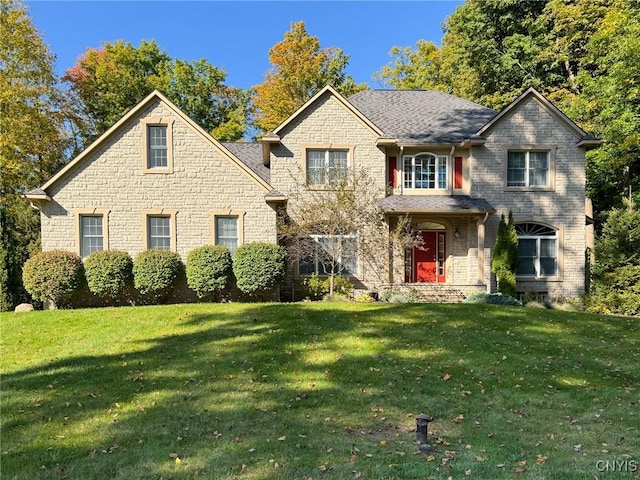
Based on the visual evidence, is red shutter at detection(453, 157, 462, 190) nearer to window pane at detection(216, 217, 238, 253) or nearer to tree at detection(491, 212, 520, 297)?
tree at detection(491, 212, 520, 297)

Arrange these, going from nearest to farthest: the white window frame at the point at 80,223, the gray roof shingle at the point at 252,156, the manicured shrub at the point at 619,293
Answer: the white window frame at the point at 80,223 → the manicured shrub at the point at 619,293 → the gray roof shingle at the point at 252,156

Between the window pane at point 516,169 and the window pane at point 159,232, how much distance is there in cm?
1323

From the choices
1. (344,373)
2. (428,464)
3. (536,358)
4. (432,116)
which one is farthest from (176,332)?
(432,116)

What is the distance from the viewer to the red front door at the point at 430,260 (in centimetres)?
1652

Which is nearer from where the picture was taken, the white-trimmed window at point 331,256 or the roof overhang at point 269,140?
the white-trimmed window at point 331,256

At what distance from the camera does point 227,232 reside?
47.2ft

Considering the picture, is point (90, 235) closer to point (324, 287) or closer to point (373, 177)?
point (324, 287)

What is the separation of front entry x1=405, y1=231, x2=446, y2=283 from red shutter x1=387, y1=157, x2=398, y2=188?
2365 millimetres

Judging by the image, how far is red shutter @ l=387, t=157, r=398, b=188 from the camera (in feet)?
53.1

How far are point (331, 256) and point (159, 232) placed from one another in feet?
20.5

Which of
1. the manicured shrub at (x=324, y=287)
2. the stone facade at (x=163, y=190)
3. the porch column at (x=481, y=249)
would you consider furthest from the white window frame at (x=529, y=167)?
the stone facade at (x=163, y=190)

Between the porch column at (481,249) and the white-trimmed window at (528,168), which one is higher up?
the white-trimmed window at (528,168)

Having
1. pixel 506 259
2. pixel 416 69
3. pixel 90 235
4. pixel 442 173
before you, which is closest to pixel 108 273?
pixel 90 235

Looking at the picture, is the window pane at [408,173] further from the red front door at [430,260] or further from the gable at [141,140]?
the gable at [141,140]
